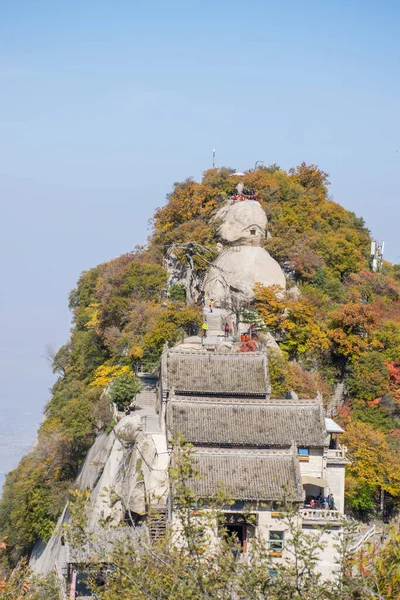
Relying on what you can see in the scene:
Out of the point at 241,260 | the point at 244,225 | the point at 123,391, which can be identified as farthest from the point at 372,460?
the point at 244,225

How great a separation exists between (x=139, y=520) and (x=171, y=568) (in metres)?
18.3

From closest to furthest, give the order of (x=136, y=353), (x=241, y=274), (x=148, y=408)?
(x=148, y=408) → (x=136, y=353) → (x=241, y=274)

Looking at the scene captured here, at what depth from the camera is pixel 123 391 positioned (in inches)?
1613

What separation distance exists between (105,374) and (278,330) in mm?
12024

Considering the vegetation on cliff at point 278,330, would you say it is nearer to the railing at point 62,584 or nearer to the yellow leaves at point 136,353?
the yellow leaves at point 136,353

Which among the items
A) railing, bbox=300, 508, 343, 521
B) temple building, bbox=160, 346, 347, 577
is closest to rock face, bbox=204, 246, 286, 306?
temple building, bbox=160, 346, 347, 577

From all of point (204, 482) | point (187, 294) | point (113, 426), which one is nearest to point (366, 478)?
point (204, 482)

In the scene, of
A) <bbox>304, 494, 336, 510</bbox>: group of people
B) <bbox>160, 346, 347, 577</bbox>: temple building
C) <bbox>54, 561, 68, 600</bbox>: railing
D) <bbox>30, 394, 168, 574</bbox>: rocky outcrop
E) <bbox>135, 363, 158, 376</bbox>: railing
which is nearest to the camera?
<bbox>54, 561, 68, 600</bbox>: railing

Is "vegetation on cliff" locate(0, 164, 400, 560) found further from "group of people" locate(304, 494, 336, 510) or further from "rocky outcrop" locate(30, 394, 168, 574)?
"group of people" locate(304, 494, 336, 510)

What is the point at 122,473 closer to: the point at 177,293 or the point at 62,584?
the point at 62,584

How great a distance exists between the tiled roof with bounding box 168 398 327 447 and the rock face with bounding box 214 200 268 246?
22336 millimetres

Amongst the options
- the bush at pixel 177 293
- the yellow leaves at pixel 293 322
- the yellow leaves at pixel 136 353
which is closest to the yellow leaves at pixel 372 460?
the yellow leaves at pixel 293 322

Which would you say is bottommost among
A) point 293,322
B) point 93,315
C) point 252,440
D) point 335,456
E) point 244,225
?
point 335,456

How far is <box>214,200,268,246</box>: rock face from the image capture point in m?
55.0
